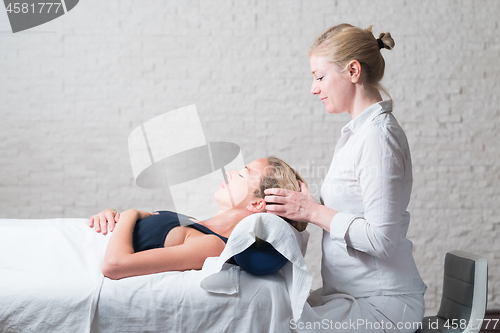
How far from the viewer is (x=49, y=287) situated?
1111mm

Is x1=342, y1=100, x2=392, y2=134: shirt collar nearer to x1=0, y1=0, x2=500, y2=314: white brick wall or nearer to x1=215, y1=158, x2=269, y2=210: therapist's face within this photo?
x1=215, y1=158, x2=269, y2=210: therapist's face

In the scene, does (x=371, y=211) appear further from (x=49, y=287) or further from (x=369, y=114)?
(x=49, y=287)

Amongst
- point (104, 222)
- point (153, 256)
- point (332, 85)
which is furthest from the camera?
point (104, 222)

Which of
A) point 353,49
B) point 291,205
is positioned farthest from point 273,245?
point 353,49

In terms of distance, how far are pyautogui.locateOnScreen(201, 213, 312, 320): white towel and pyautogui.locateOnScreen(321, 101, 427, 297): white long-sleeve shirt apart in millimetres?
162

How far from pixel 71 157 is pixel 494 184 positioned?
10.6 ft

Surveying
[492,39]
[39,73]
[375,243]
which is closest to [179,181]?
[39,73]

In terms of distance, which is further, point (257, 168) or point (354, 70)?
point (257, 168)

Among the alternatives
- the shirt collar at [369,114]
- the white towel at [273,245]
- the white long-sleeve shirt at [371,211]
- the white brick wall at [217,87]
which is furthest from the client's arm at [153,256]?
the white brick wall at [217,87]

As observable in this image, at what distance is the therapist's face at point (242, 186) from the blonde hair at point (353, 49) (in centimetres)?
48

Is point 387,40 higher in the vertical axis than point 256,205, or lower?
higher

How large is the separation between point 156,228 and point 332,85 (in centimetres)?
85

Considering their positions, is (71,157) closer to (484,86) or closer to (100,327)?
(100,327)

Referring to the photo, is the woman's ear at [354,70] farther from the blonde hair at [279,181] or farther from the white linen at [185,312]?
the white linen at [185,312]
